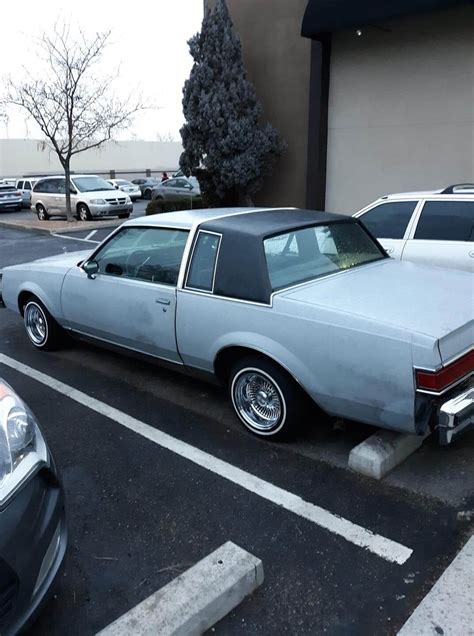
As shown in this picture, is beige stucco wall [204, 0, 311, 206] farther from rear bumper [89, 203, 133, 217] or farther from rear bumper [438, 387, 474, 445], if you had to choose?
rear bumper [438, 387, 474, 445]

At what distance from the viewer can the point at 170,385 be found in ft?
15.9

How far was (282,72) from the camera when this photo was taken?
12359 mm

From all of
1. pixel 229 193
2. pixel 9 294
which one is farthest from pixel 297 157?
pixel 9 294

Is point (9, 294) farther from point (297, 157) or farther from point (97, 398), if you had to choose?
point (297, 157)

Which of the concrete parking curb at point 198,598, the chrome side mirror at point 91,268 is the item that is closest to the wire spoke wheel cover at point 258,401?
the concrete parking curb at point 198,598

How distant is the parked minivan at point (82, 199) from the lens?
60.0ft

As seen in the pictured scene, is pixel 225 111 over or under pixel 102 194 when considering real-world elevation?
over

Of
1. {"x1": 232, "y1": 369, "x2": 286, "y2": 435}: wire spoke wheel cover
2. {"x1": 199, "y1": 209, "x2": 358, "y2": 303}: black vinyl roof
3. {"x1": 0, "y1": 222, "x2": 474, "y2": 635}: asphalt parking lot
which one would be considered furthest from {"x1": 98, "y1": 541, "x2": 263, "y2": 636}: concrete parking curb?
{"x1": 199, "y1": 209, "x2": 358, "y2": 303}: black vinyl roof

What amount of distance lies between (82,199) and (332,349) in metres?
16.6

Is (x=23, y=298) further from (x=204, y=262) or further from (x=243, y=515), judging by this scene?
(x=243, y=515)

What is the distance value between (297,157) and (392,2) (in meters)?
3.90

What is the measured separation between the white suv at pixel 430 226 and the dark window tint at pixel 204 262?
8.46 feet

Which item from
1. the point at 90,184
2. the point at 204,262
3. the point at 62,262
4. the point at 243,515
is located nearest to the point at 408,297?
the point at 204,262

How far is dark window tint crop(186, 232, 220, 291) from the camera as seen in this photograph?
4023mm
